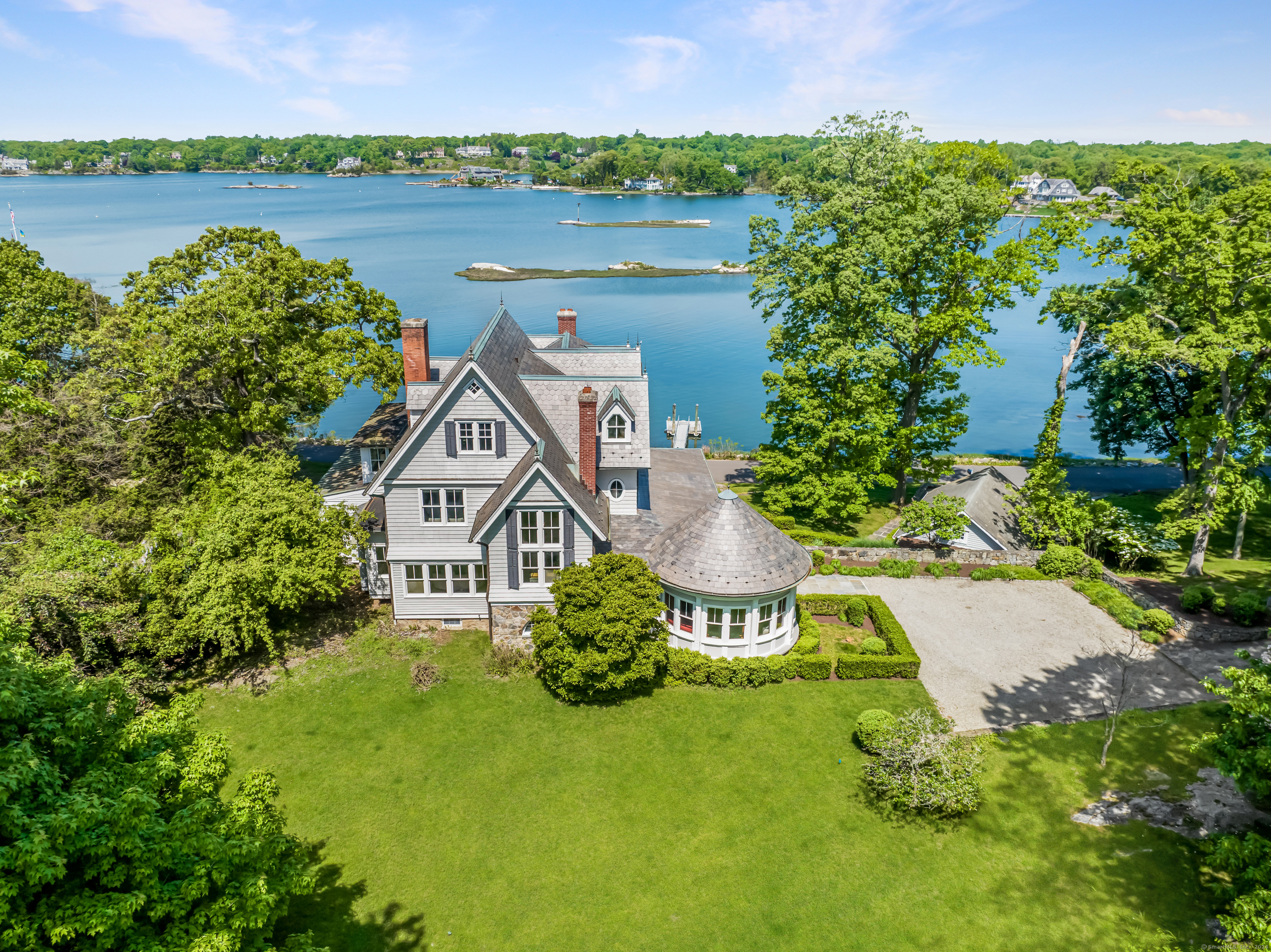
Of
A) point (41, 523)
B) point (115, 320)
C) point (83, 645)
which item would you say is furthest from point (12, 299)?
point (83, 645)

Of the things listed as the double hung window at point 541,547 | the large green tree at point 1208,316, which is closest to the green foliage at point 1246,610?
the large green tree at point 1208,316

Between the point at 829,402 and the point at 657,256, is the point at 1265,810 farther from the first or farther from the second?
the point at 657,256

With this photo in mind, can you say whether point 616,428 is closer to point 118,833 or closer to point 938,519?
point 938,519

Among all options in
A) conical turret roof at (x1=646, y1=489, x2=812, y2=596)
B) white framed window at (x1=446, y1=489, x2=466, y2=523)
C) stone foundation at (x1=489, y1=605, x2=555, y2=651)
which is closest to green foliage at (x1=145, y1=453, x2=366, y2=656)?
white framed window at (x1=446, y1=489, x2=466, y2=523)

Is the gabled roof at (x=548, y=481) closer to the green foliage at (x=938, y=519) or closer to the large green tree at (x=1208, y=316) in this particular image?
the green foliage at (x=938, y=519)

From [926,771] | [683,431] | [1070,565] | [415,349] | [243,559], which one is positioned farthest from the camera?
[683,431]

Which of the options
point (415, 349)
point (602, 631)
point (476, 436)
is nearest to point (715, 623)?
point (602, 631)
